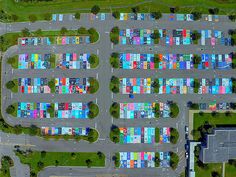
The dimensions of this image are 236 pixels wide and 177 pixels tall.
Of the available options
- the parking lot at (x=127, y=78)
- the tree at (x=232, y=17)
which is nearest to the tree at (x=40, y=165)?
the parking lot at (x=127, y=78)

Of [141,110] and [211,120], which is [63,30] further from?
[211,120]

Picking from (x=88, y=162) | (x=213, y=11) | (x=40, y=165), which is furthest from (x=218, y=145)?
(x=40, y=165)

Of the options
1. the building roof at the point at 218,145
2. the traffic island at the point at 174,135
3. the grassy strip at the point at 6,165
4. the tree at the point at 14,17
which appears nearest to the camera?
the building roof at the point at 218,145

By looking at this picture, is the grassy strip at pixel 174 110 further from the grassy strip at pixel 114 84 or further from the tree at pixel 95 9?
the tree at pixel 95 9

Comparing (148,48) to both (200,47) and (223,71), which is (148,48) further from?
(223,71)

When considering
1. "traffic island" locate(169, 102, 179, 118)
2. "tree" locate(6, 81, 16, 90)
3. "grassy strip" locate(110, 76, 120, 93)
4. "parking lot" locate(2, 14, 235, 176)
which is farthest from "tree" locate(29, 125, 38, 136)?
"traffic island" locate(169, 102, 179, 118)

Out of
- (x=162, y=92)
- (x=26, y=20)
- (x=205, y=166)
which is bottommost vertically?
(x=205, y=166)

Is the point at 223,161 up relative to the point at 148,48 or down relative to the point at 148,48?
down

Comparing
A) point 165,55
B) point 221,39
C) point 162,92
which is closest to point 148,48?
point 165,55

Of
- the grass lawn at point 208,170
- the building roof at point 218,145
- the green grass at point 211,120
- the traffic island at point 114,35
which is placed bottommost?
the grass lawn at point 208,170
